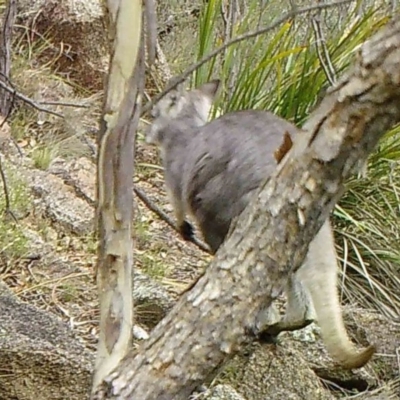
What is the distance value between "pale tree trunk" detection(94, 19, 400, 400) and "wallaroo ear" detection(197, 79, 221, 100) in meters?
2.16

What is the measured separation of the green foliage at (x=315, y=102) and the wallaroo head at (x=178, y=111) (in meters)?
0.64

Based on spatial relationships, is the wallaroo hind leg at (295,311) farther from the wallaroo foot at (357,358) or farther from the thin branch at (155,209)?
the wallaroo foot at (357,358)

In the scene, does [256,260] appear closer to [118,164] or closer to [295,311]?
[118,164]

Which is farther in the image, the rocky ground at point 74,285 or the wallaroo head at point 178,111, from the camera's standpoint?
the wallaroo head at point 178,111

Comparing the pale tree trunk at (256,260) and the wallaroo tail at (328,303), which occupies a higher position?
the pale tree trunk at (256,260)

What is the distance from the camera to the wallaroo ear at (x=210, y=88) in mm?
4008

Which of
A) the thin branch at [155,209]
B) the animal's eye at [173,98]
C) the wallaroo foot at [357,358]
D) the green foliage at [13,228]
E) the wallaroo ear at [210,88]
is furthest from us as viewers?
the wallaroo ear at [210,88]

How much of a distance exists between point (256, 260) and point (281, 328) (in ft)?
4.57

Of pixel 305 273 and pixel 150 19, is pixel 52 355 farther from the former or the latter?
pixel 150 19

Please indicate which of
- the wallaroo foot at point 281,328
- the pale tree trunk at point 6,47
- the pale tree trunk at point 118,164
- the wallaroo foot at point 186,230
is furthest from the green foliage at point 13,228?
the pale tree trunk at point 118,164

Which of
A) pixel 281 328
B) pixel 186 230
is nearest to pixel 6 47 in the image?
pixel 186 230

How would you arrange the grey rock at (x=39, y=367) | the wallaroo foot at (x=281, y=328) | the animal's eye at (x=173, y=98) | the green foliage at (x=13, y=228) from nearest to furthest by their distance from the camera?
the grey rock at (x=39, y=367)
the wallaroo foot at (x=281, y=328)
the green foliage at (x=13, y=228)
the animal's eye at (x=173, y=98)

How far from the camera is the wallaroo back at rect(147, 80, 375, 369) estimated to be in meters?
2.73

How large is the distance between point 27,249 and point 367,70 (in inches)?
96.0
